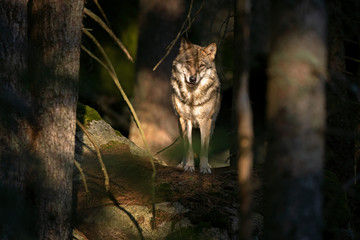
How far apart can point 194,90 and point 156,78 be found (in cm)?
155

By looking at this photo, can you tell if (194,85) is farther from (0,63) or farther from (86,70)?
(0,63)

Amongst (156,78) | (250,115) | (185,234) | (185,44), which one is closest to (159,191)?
(185,234)

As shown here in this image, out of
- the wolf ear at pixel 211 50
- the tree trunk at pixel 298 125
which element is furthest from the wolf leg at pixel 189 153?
the tree trunk at pixel 298 125

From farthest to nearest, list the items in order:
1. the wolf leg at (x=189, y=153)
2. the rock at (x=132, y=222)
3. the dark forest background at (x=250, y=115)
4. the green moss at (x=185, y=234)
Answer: the wolf leg at (x=189, y=153) → the rock at (x=132, y=222) → the green moss at (x=185, y=234) → the dark forest background at (x=250, y=115)

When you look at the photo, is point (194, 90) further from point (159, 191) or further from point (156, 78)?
point (159, 191)

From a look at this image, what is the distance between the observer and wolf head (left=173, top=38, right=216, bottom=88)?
7586mm

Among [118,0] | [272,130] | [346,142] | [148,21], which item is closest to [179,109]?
[148,21]

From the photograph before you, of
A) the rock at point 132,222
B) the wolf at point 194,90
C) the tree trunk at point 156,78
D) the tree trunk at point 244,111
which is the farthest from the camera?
the tree trunk at point 156,78

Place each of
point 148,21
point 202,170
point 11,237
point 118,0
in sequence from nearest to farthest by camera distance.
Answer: point 11,237
point 202,170
point 148,21
point 118,0

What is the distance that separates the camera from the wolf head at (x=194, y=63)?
7.59 m

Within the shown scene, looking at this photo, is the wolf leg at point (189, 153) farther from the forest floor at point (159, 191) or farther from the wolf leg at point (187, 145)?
the forest floor at point (159, 191)

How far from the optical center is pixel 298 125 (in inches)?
114

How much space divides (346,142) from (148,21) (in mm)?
4709

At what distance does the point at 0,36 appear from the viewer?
4125 millimetres
